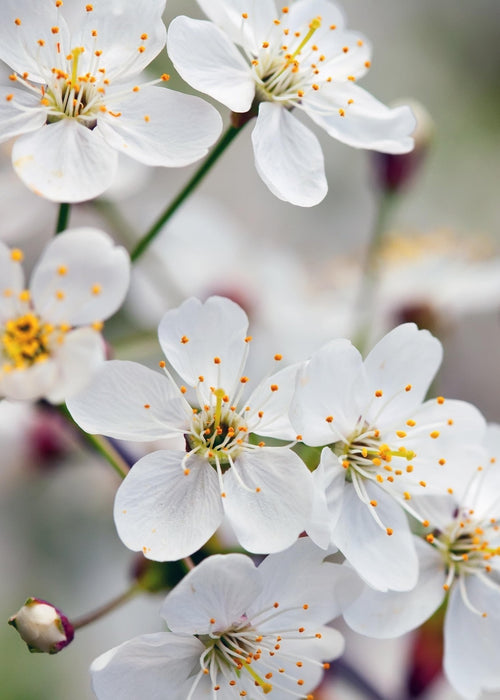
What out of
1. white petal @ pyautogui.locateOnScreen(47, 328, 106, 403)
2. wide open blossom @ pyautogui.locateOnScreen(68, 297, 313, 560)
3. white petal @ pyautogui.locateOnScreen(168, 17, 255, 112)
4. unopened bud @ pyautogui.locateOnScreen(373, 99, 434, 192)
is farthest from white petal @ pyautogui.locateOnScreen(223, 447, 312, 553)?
unopened bud @ pyautogui.locateOnScreen(373, 99, 434, 192)

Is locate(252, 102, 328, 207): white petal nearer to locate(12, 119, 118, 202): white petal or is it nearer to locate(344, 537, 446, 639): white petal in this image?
locate(12, 119, 118, 202): white petal

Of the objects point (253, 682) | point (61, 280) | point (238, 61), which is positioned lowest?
point (253, 682)

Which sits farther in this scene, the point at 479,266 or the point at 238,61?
the point at 479,266

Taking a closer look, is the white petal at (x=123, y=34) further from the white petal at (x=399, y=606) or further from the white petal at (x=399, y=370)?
the white petal at (x=399, y=606)

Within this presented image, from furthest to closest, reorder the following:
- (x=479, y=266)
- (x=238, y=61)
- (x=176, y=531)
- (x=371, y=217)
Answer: (x=371, y=217)
(x=479, y=266)
(x=238, y=61)
(x=176, y=531)

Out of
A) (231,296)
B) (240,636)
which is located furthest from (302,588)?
(231,296)

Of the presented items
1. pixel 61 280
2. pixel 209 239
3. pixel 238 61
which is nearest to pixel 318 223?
pixel 209 239

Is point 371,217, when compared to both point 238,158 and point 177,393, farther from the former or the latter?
point 177,393
